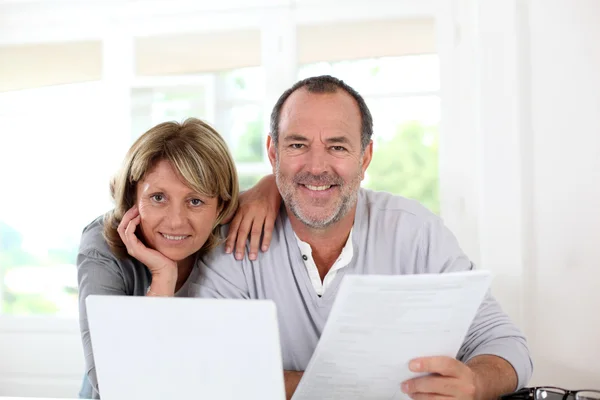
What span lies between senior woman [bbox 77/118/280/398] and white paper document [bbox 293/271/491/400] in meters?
0.61

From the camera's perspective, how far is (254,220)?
183 cm

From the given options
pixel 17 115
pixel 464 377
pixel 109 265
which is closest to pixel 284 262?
pixel 109 265

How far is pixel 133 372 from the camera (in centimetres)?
113

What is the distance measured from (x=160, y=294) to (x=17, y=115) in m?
2.35

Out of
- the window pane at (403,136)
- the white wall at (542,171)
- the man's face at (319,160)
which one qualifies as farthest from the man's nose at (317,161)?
the white wall at (542,171)

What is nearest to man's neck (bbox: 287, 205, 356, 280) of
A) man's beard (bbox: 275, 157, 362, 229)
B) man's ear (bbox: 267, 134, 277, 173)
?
man's beard (bbox: 275, 157, 362, 229)

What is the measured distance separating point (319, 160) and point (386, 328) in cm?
71

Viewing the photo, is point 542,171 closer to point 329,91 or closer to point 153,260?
point 329,91

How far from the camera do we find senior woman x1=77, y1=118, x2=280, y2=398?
1804mm

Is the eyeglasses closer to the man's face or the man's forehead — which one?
the man's face

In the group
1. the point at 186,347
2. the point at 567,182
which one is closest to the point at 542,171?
the point at 567,182

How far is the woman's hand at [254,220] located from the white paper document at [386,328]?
0.56m

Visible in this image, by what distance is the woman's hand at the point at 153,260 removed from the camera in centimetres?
183

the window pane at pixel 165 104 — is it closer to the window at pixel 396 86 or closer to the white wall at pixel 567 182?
the window at pixel 396 86
